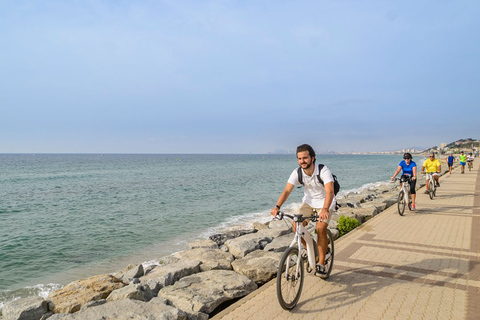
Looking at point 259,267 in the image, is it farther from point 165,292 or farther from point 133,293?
point 133,293

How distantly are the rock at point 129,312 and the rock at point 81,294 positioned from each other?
3.28 feet

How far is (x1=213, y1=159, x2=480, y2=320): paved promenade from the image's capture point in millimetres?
4371

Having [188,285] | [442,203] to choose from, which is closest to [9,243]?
[188,285]

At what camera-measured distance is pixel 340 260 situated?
6531 mm

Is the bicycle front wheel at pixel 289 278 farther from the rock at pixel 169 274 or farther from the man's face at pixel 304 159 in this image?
the rock at pixel 169 274

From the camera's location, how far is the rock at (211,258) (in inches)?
271

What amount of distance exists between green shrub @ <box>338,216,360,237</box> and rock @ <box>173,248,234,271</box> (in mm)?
3487

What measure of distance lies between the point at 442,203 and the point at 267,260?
11208mm

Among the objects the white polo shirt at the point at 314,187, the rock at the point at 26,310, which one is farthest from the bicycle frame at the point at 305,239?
the rock at the point at 26,310

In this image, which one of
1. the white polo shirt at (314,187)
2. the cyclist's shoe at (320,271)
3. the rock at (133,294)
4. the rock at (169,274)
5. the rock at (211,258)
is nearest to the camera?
the white polo shirt at (314,187)

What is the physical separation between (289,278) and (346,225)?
5.68 m

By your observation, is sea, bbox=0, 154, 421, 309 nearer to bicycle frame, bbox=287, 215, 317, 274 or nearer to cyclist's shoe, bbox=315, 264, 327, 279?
Result: cyclist's shoe, bbox=315, 264, 327, 279

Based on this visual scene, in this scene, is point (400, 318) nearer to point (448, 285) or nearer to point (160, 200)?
point (448, 285)

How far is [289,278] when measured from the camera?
430 cm
